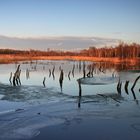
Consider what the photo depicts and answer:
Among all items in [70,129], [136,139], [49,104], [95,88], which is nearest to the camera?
[136,139]

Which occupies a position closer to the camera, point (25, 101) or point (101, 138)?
point (101, 138)

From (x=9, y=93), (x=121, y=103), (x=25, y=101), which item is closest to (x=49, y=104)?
(x=25, y=101)

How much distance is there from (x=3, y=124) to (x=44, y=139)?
284cm

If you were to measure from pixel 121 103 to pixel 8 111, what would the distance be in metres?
7.41

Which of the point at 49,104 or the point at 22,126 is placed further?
the point at 49,104

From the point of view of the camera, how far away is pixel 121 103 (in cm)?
1964

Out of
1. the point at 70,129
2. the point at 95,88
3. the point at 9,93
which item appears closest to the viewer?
the point at 70,129

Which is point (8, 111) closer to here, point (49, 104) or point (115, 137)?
point (49, 104)

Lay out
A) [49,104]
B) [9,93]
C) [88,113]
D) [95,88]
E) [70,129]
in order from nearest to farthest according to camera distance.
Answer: [70,129] → [88,113] → [49,104] → [9,93] → [95,88]

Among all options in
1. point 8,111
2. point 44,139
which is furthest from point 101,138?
point 8,111

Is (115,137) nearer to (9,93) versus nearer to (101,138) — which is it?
(101,138)

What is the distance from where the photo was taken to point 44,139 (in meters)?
11.8

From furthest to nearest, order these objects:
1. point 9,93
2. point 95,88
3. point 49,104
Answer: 1. point 95,88
2. point 9,93
3. point 49,104

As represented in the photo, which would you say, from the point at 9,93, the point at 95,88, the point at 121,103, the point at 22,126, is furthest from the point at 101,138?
the point at 95,88
